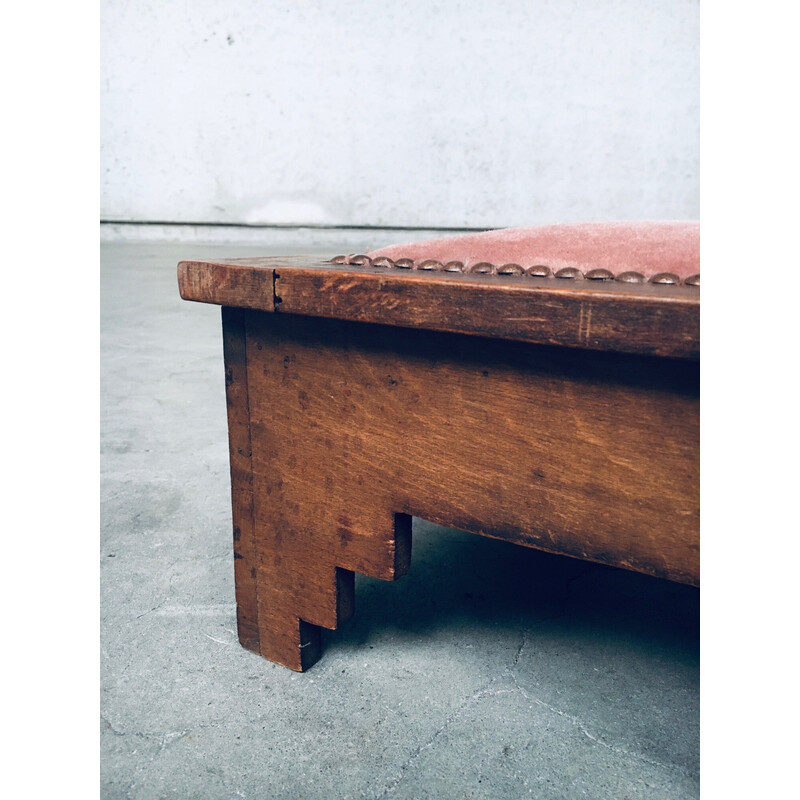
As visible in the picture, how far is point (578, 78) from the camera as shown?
551cm

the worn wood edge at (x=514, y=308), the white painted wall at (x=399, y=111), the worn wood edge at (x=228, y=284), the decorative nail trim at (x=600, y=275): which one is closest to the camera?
the worn wood edge at (x=514, y=308)

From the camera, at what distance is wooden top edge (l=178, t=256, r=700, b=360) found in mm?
574

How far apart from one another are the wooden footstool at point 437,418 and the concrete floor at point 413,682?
0.09m

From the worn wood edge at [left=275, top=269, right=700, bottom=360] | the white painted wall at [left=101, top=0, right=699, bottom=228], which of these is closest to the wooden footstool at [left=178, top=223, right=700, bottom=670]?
the worn wood edge at [left=275, top=269, right=700, bottom=360]

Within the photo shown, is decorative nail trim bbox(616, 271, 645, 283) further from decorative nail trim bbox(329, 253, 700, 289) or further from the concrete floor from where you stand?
the concrete floor

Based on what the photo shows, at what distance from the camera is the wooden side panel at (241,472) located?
888mm

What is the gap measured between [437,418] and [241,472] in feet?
0.97

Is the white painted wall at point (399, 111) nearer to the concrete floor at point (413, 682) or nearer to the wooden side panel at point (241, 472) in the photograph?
the concrete floor at point (413, 682)

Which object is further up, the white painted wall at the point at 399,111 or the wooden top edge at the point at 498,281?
the white painted wall at the point at 399,111

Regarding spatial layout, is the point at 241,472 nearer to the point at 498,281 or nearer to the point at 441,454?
the point at 441,454

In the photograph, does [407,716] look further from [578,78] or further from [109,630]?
[578,78]

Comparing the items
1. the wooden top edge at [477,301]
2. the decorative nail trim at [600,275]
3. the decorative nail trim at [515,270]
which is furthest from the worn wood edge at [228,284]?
the decorative nail trim at [600,275]

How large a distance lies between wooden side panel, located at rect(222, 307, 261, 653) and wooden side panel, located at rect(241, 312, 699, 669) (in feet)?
0.04

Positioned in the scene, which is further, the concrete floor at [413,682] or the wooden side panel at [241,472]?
the wooden side panel at [241,472]
